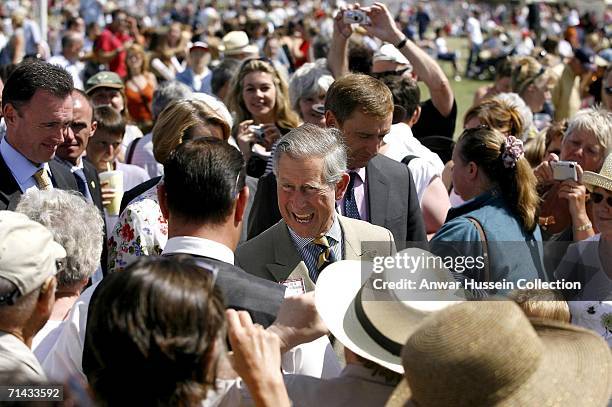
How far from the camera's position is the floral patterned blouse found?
379 cm

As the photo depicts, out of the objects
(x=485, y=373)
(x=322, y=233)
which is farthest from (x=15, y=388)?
(x=322, y=233)

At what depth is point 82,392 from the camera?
1.90m

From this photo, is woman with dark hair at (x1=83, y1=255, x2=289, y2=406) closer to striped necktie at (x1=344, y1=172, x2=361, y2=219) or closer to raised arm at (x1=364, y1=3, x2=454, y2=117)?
striped necktie at (x1=344, y1=172, x2=361, y2=219)

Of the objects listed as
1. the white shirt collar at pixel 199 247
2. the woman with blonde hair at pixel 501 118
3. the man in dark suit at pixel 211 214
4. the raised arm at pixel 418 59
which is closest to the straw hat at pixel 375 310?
the man in dark suit at pixel 211 214

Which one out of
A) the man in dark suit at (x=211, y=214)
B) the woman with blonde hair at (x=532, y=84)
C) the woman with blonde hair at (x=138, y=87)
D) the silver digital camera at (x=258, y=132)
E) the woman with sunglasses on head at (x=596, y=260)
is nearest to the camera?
the man in dark suit at (x=211, y=214)

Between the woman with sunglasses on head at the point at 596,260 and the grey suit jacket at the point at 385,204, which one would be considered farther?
the grey suit jacket at the point at 385,204

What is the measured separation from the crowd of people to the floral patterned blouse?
0.01 metres

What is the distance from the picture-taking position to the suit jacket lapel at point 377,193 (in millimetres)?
4285

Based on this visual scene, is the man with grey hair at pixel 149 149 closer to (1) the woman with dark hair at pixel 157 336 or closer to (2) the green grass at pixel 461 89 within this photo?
(1) the woman with dark hair at pixel 157 336

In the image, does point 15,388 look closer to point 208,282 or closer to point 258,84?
point 208,282

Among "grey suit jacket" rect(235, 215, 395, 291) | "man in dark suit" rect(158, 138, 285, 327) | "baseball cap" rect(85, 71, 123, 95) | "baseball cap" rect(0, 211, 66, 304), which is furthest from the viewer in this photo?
"baseball cap" rect(85, 71, 123, 95)

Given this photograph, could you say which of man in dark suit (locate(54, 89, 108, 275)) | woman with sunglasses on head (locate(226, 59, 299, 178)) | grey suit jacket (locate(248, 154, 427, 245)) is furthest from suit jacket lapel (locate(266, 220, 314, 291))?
woman with sunglasses on head (locate(226, 59, 299, 178))

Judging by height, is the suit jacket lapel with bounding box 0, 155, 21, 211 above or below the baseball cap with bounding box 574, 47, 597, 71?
above

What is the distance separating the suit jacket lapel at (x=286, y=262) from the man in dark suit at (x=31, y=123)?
50.7 inches
